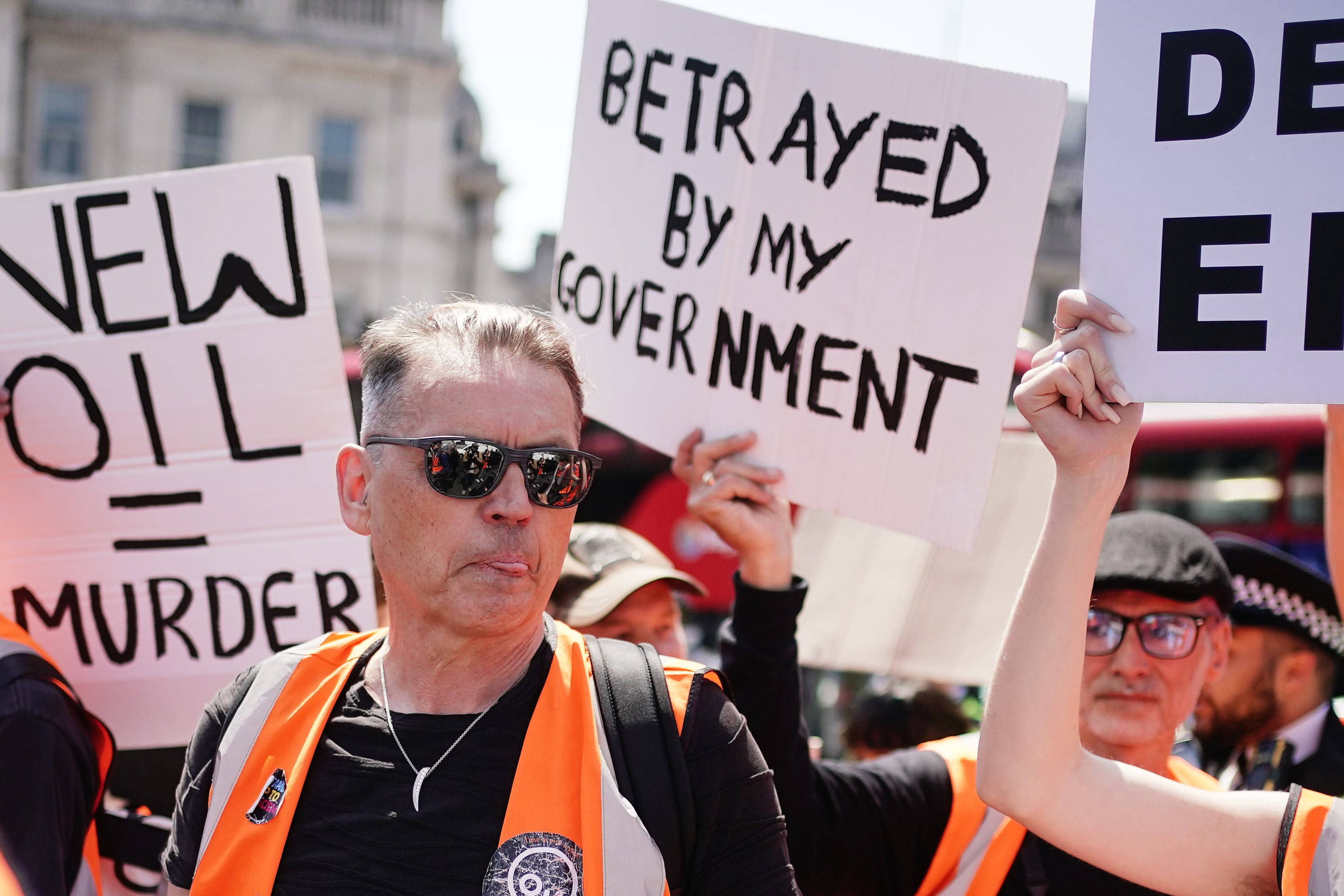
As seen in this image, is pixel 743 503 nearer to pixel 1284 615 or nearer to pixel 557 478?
pixel 557 478

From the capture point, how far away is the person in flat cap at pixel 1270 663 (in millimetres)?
3428

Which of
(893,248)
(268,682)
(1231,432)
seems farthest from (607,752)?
(1231,432)

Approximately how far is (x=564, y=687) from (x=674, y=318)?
41.9 inches

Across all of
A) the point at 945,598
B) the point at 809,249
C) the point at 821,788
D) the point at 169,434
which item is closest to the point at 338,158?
the point at 945,598

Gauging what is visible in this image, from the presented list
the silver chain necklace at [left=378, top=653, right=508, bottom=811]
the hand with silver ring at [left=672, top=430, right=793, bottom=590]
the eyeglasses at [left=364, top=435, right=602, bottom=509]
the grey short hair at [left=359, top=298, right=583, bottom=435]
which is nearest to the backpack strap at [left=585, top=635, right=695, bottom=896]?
the silver chain necklace at [left=378, top=653, right=508, bottom=811]

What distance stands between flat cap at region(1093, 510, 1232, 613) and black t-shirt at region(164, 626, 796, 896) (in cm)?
103

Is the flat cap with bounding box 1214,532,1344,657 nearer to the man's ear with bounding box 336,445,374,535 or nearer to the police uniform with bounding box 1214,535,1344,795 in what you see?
the police uniform with bounding box 1214,535,1344,795

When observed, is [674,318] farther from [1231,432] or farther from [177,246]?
[1231,432]

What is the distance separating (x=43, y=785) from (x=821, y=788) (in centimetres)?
132

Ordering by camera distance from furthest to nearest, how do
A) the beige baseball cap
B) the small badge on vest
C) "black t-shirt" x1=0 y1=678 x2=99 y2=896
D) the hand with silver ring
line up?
1. the beige baseball cap
2. the hand with silver ring
3. "black t-shirt" x1=0 y1=678 x2=99 y2=896
4. the small badge on vest

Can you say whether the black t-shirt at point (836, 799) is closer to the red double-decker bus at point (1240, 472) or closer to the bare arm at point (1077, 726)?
the bare arm at point (1077, 726)

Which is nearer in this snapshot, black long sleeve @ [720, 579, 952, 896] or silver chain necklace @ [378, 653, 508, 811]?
silver chain necklace @ [378, 653, 508, 811]

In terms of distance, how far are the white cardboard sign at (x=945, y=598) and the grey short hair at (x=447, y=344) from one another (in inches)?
90.4

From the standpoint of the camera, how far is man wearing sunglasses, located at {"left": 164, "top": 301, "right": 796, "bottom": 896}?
1579mm
